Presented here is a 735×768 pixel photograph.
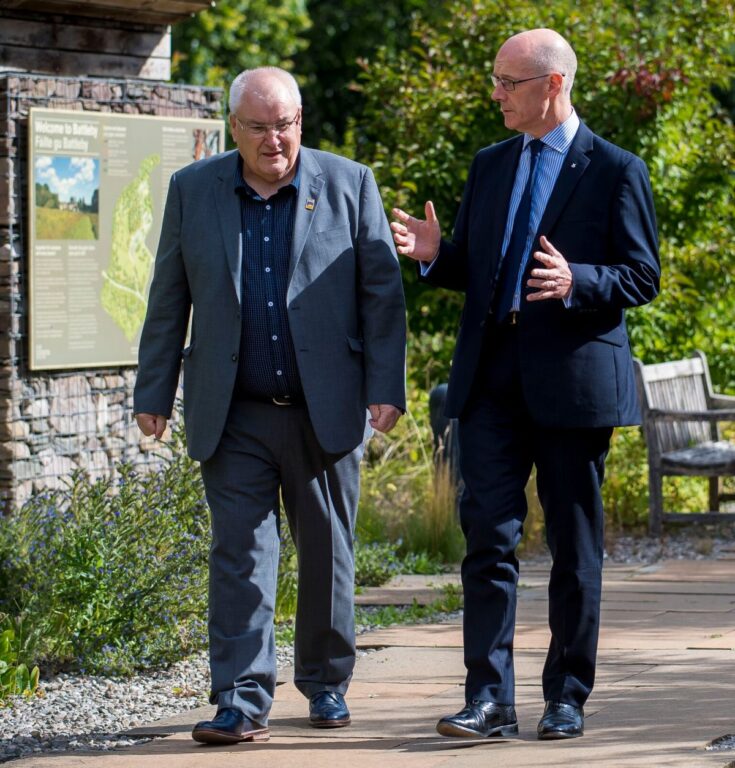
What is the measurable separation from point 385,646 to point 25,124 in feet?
10.6

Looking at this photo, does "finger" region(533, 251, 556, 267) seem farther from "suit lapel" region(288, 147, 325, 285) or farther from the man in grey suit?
"suit lapel" region(288, 147, 325, 285)

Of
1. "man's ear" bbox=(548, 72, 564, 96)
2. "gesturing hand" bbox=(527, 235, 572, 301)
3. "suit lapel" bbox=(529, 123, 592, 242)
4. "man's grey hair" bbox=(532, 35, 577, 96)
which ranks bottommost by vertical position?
"gesturing hand" bbox=(527, 235, 572, 301)

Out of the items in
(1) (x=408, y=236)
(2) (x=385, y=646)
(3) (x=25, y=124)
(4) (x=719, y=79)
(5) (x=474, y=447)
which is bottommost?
(2) (x=385, y=646)

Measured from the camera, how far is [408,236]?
463 centimetres

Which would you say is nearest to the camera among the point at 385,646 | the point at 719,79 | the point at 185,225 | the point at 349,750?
the point at 349,750

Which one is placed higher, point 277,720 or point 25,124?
point 25,124

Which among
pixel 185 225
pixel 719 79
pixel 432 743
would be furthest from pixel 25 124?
pixel 719 79

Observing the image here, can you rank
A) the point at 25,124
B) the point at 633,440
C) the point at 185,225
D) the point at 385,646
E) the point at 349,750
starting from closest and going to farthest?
1. the point at 349,750
2. the point at 185,225
3. the point at 385,646
4. the point at 25,124
5. the point at 633,440

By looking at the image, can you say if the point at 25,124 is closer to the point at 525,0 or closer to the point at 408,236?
the point at 408,236

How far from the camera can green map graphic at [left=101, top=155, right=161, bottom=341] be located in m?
8.23

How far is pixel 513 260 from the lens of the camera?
4.58 metres

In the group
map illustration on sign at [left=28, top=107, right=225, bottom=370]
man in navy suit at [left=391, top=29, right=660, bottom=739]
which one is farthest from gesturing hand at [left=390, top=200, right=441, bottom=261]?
map illustration on sign at [left=28, top=107, right=225, bottom=370]

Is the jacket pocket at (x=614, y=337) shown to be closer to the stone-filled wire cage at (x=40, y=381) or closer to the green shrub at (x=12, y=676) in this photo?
the green shrub at (x=12, y=676)

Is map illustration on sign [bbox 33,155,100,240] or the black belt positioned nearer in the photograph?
the black belt
